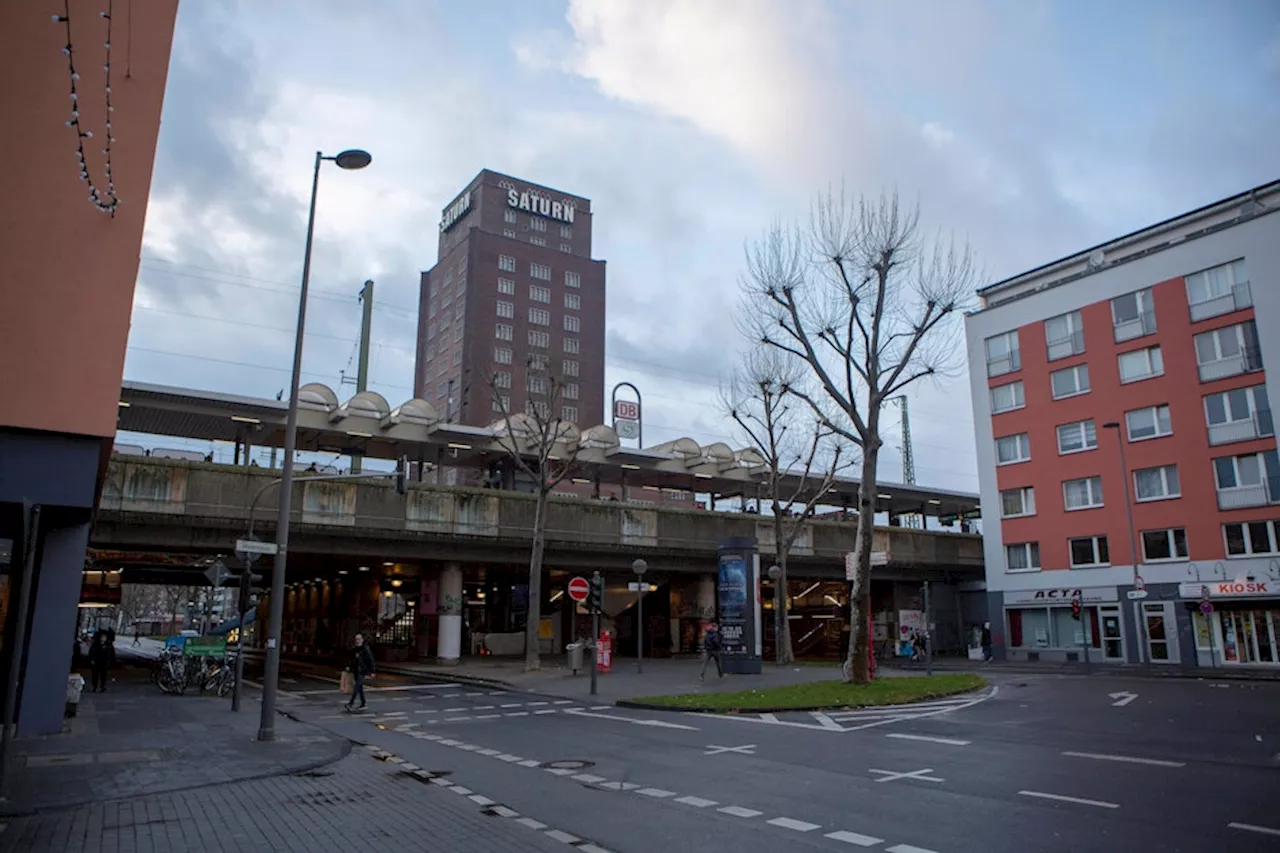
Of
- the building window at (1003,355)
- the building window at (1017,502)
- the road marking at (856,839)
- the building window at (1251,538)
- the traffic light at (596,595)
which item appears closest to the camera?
the road marking at (856,839)

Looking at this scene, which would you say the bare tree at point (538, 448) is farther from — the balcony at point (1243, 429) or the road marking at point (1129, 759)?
the balcony at point (1243, 429)

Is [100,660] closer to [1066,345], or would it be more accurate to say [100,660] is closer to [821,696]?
[821,696]

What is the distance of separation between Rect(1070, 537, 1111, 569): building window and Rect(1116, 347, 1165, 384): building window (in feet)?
24.3

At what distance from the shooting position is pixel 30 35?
40.9ft

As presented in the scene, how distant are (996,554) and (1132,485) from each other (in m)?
7.60

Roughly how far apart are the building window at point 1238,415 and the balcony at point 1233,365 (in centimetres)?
73

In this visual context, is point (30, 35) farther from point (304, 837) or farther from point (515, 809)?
point (515, 809)

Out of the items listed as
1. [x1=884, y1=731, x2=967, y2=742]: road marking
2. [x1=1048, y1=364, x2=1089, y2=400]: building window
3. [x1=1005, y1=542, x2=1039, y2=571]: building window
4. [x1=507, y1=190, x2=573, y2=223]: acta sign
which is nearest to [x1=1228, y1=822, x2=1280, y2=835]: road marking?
[x1=884, y1=731, x2=967, y2=742]: road marking

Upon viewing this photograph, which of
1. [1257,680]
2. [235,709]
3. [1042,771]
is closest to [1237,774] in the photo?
[1042,771]

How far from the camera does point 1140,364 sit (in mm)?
39312

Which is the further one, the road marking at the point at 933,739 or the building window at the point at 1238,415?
the building window at the point at 1238,415

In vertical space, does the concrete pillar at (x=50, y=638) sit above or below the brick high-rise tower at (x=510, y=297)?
below

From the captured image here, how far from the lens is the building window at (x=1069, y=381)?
136 feet

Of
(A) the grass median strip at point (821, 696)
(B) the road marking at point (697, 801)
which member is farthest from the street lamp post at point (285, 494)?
(A) the grass median strip at point (821, 696)
